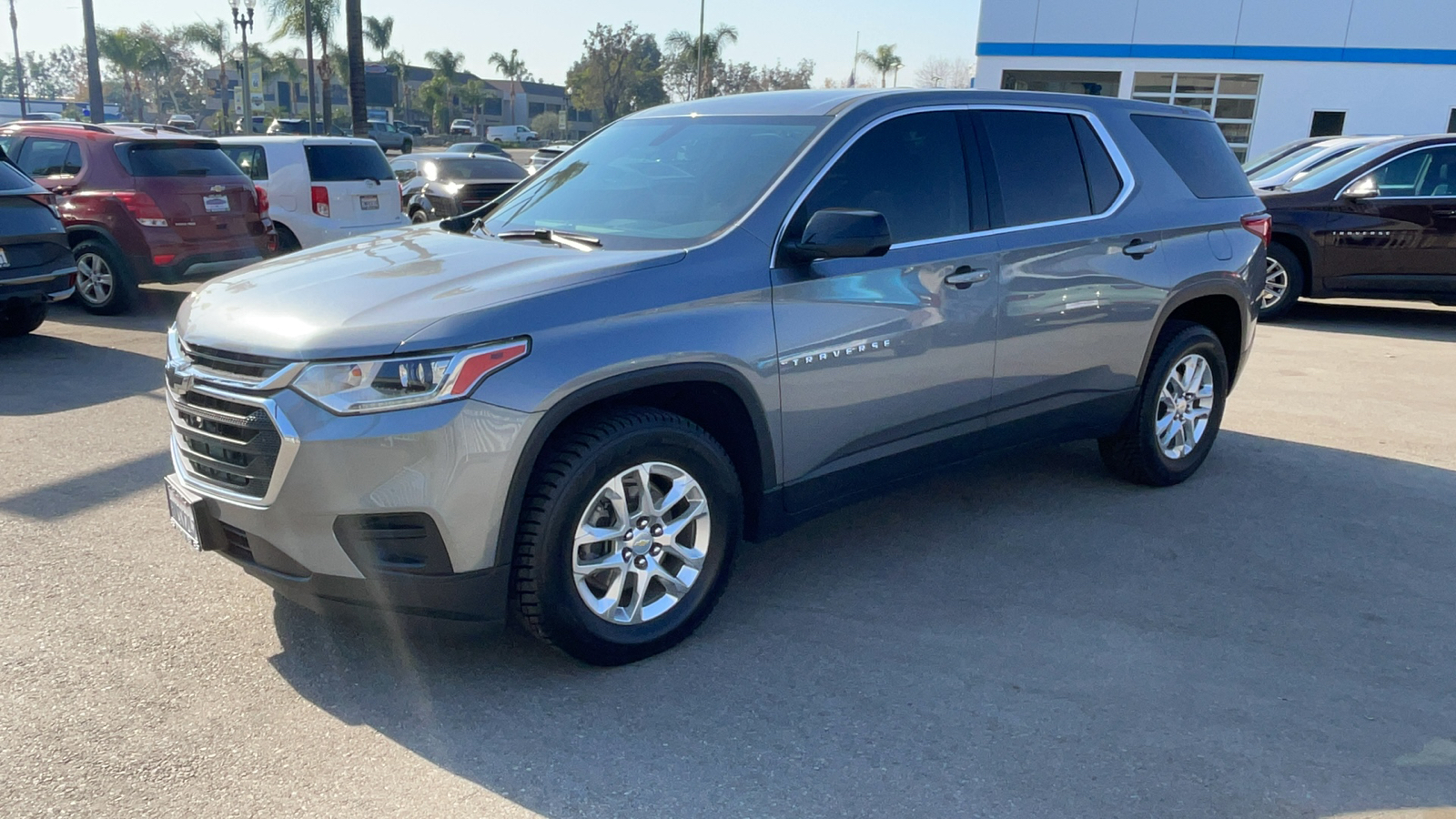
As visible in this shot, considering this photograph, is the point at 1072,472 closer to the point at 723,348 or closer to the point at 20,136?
the point at 723,348

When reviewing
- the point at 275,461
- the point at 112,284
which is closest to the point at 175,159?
the point at 112,284

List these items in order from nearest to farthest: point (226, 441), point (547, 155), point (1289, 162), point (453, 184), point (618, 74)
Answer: point (226, 441)
point (1289, 162)
point (453, 184)
point (547, 155)
point (618, 74)

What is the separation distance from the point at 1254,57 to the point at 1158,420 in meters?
22.8

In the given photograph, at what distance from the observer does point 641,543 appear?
11.3 ft

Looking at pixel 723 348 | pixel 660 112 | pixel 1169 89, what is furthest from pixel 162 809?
pixel 1169 89

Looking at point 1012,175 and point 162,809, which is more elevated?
point 1012,175

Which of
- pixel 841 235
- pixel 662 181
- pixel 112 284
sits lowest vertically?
pixel 112 284

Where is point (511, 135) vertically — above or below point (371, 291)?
above

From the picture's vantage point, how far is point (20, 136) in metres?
10.2

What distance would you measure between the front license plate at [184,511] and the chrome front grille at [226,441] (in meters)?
0.07

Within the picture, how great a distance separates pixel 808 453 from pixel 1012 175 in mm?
1596

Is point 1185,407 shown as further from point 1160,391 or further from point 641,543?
point 641,543

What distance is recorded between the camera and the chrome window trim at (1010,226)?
383 cm

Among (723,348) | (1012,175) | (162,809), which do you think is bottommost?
(162,809)
